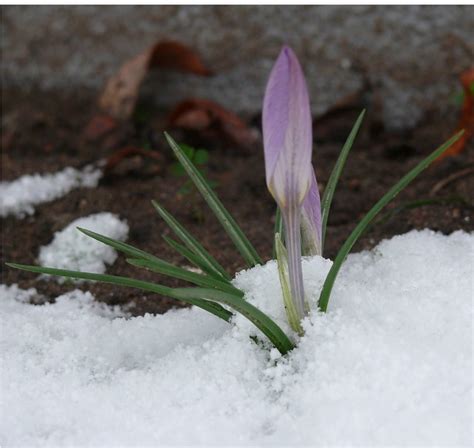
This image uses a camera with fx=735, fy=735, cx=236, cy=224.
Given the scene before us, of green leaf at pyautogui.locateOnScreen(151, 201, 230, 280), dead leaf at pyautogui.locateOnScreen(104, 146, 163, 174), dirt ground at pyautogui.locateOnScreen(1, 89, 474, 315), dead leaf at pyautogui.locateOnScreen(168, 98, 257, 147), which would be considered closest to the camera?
green leaf at pyautogui.locateOnScreen(151, 201, 230, 280)

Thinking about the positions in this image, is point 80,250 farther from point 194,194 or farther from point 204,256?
point 204,256

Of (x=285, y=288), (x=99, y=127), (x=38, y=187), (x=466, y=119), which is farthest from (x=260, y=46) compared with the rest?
(x=285, y=288)

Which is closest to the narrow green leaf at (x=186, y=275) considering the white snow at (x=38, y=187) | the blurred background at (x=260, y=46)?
the white snow at (x=38, y=187)

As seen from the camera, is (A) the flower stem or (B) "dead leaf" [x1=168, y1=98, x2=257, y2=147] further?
(B) "dead leaf" [x1=168, y1=98, x2=257, y2=147]

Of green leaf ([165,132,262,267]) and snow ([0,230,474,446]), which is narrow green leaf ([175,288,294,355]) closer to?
snow ([0,230,474,446])

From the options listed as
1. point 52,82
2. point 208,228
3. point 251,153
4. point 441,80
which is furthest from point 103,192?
point 441,80

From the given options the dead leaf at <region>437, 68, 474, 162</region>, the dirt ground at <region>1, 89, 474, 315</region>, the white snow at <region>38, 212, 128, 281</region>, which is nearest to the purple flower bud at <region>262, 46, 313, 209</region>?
the dirt ground at <region>1, 89, 474, 315</region>
